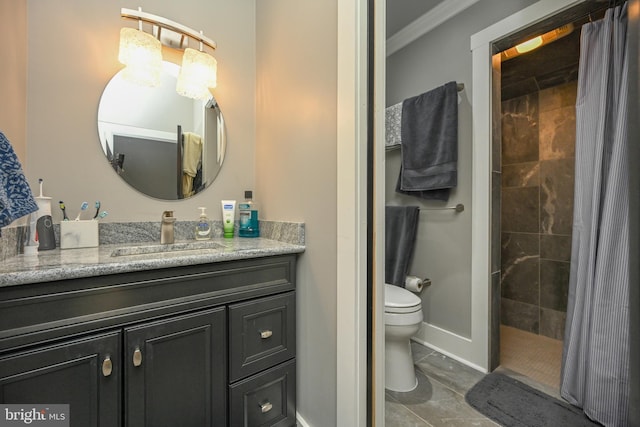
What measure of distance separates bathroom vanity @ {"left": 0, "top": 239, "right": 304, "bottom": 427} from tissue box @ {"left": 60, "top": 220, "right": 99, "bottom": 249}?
24 centimetres

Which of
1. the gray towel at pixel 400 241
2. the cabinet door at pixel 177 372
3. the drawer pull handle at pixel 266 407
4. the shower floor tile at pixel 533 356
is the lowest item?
the shower floor tile at pixel 533 356

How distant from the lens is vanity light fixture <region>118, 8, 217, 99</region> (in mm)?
1292

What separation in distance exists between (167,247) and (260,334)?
60cm

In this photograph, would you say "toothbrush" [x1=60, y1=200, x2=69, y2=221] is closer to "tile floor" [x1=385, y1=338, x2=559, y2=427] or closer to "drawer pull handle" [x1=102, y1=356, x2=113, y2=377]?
"drawer pull handle" [x1=102, y1=356, x2=113, y2=377]

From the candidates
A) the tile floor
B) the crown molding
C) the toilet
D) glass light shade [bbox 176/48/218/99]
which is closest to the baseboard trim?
→ the tile floor

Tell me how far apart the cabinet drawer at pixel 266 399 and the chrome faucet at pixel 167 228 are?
710 millimetres

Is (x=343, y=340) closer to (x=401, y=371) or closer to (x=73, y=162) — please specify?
(x=401, y=371)

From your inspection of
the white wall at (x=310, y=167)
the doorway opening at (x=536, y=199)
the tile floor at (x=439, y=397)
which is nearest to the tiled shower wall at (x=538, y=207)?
the doorway opening at (x=536, y=199)

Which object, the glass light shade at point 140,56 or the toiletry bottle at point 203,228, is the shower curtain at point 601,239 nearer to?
the toiletry bottle at point 203,228

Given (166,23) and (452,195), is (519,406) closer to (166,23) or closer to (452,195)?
(452,195)

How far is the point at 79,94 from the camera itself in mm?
1219

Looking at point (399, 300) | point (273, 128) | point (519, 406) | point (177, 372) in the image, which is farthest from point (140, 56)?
point (519, 406)

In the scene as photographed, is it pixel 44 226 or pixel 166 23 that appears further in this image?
pixel 166 23

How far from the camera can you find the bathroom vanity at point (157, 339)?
714 mm
